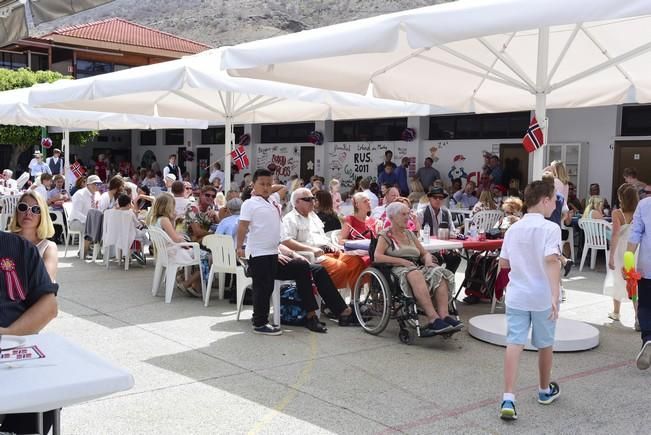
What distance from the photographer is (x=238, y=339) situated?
579cm

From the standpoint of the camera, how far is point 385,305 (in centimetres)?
578

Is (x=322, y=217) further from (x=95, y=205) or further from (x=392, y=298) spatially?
(x=95, y=205)

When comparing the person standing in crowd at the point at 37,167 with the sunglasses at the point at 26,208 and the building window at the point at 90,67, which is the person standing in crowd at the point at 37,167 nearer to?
the sunglasses at the point at 26,208

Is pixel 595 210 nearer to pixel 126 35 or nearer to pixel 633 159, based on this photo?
pixel 633 159

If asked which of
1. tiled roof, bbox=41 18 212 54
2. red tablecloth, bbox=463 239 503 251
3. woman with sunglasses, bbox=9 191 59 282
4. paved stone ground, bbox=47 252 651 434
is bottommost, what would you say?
paved stone ground, bbox=47 252 651 434

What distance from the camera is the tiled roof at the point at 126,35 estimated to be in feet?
102

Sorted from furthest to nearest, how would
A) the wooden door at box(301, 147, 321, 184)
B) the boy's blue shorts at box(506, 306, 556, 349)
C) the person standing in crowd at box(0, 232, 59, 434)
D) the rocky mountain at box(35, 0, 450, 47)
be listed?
1. the rocky mountain at box(35, 0, 450, 47)
2. the wooden door at box(301, 147, 321, 184)
3. the boy's blue shorts at box(506, 306, 556, 349)
4. the person standing in crowd at box(0, 232, 59, 434)

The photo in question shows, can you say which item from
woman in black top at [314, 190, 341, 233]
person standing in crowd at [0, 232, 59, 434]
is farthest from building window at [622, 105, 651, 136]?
person standing in crowd at [0, 232, 59, 434]

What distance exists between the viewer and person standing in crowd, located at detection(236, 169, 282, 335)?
19.5ft

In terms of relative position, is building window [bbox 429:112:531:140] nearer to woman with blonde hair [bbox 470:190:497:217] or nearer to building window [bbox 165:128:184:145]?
woman with blonde hair [bbox 470:190:497:217]

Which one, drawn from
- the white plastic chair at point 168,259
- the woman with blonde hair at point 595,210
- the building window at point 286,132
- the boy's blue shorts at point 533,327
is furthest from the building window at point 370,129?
the boy's blue shorts at point 533,327

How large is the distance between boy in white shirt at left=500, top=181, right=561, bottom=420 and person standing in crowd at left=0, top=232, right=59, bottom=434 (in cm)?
262

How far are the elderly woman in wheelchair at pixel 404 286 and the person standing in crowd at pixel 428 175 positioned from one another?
9.60 metres

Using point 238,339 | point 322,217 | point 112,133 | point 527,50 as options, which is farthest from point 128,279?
point 112,133
